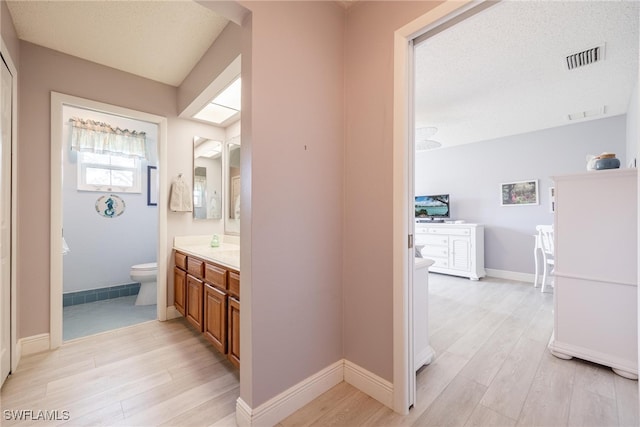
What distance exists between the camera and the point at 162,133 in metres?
2.74

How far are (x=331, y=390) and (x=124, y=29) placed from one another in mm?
2880

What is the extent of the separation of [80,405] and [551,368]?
3.00 m

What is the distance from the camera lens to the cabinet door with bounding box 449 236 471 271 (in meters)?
4.46

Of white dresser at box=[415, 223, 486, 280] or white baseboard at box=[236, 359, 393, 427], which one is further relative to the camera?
white dresser at box=[415, 223, 486, 280]

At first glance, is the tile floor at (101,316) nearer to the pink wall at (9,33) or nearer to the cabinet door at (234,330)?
the cabinet door at (234,330)

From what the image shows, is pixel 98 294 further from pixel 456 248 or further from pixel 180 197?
pixel 456 248

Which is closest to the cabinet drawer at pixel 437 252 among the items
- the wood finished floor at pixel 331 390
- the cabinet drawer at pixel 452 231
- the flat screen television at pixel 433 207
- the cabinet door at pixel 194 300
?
the cabinet drawer at pixel 452 231

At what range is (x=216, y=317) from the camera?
1.93 meters

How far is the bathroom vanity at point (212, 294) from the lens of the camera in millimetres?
1727

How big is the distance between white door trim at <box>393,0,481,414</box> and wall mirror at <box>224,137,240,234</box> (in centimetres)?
200

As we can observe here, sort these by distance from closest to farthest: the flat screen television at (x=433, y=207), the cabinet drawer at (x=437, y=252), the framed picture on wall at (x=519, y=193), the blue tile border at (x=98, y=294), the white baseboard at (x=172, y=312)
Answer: the white baseboard at (x=172, y=312)
the blue tile border at (x=98, y=294)
the framed picture on wall at (x=519, y=193)
the cabinet drawer at (x=437, y=252)
the flat screen television at (x=433, y=207)

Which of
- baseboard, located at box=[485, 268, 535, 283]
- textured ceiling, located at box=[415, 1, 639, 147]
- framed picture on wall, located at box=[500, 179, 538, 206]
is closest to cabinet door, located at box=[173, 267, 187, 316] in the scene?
textured ceiling, located at box=[415, 1, 639, 147]

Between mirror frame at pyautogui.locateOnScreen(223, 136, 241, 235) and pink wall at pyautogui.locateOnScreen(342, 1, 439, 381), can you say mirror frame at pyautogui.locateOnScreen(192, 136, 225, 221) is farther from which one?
pink wall at pyautogui.locateOnScreen(342, 1, 439, 381)

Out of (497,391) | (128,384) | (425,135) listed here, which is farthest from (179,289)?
(425,135)
